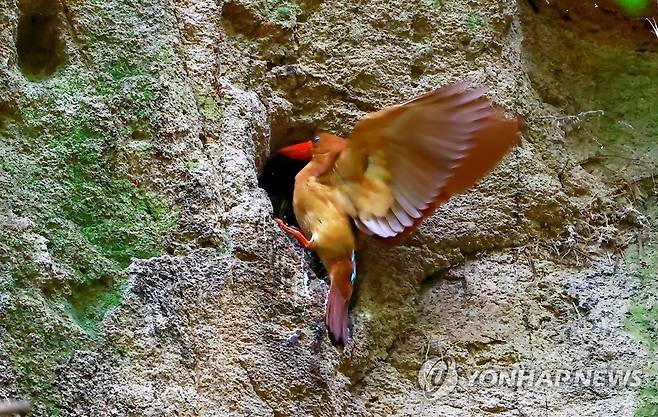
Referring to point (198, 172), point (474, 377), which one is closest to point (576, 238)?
point (474, 377)

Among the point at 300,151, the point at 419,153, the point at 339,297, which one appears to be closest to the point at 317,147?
the point at 300,151

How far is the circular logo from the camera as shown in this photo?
2566 mm

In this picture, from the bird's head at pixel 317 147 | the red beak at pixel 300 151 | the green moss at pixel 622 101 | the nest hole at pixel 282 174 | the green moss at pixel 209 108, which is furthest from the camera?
the green moss at pixel 622 101

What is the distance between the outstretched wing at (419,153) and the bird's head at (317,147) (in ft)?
0.31

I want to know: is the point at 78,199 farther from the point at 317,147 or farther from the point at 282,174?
the point at 282,174

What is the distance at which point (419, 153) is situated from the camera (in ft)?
7.88

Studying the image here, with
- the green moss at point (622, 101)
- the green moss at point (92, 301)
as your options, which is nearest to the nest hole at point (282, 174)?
the green moss at point (92, 301)

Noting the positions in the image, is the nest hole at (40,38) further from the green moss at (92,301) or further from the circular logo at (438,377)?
the circular logo at (438,377)

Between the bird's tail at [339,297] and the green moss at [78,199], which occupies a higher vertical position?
the green moss at [78,199]

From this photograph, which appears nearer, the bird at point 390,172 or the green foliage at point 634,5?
the bird at point 390,172

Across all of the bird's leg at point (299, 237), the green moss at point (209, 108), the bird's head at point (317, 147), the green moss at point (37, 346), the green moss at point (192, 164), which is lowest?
the green moss at point (37, 346)

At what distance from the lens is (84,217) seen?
2.10 metres

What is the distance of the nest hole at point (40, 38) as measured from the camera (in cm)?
→ 230

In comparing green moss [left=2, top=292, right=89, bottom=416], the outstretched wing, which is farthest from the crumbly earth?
the outstretched wing
